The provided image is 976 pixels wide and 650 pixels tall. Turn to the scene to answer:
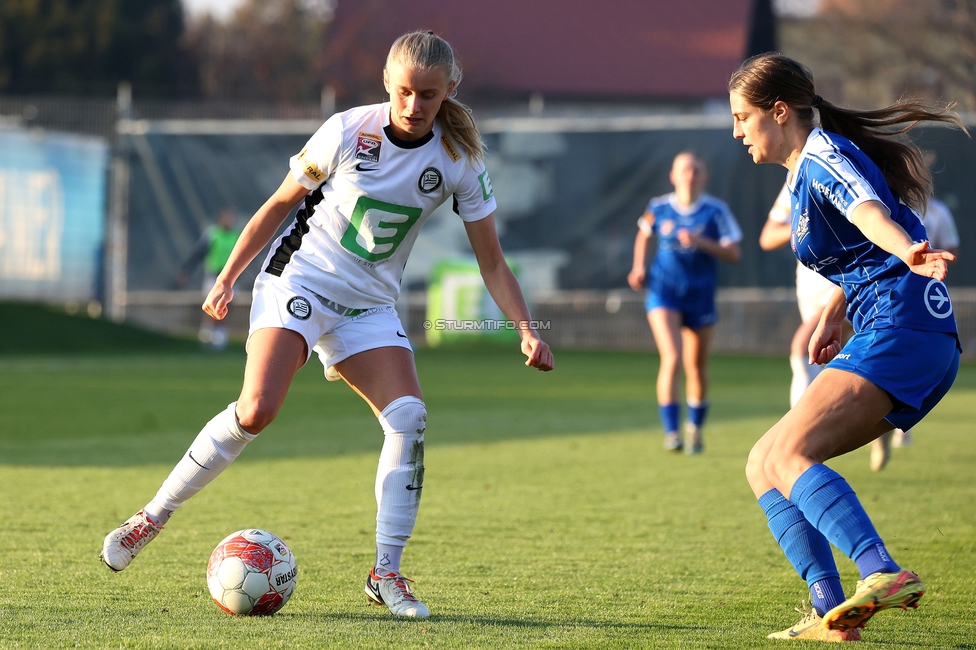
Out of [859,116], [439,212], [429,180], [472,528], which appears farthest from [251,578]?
[439,212]

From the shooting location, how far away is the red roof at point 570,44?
33094 millimetres

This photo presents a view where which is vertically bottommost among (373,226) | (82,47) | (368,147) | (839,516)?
(839,516)

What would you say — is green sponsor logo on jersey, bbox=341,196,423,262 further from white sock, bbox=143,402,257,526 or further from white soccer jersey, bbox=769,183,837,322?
white soccer jersey, bbox=769,183,837,322

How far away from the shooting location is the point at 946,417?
11688mm

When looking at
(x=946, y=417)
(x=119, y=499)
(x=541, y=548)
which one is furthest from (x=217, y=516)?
(x=946, y=417)

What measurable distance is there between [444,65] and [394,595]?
1.72 meters

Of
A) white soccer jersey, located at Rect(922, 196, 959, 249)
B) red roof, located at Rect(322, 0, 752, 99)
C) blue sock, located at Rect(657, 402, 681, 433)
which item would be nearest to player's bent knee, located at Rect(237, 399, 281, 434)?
blue sock, located at Rect(657, 402, 681, 433)

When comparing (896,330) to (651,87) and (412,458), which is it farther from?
(651,87)

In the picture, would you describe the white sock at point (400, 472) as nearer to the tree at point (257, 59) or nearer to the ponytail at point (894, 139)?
the ponytail at point (894, 139)

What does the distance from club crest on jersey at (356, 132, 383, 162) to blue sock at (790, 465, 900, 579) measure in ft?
5.77

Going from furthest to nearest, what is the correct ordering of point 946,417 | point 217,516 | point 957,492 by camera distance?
point 946,417 < point 957,492 < point 217,516

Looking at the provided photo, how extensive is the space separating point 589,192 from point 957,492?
1384 cm

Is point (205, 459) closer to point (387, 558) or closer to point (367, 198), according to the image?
point (387, 558)

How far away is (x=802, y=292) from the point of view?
7.90m
